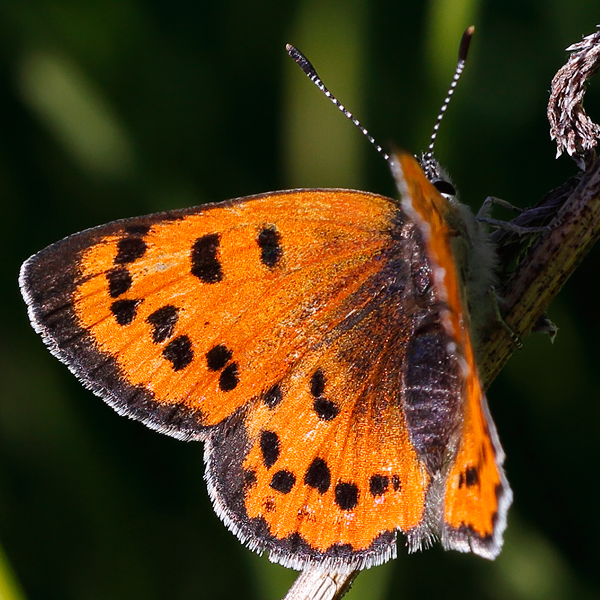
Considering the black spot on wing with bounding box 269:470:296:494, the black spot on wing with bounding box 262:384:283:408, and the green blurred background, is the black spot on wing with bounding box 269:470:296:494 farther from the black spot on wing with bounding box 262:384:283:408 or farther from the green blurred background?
the green blurred background

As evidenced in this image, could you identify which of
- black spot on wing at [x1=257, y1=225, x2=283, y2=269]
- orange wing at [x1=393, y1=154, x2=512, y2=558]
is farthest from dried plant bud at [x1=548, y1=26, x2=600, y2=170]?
black spot on wing at [x1=257, y1=225, x2=283, y2=269]

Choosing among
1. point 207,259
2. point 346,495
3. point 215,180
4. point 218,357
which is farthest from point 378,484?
point 215,180

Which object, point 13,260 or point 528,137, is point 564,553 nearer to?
point 528,137

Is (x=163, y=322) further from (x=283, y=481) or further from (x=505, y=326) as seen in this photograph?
(x=505, y=326)

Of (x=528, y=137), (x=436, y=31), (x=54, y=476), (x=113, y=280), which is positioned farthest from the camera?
(x=528, y=137)

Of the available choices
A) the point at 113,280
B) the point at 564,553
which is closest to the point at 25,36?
the point at 113,280

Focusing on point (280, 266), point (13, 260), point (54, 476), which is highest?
point (280, 266)
